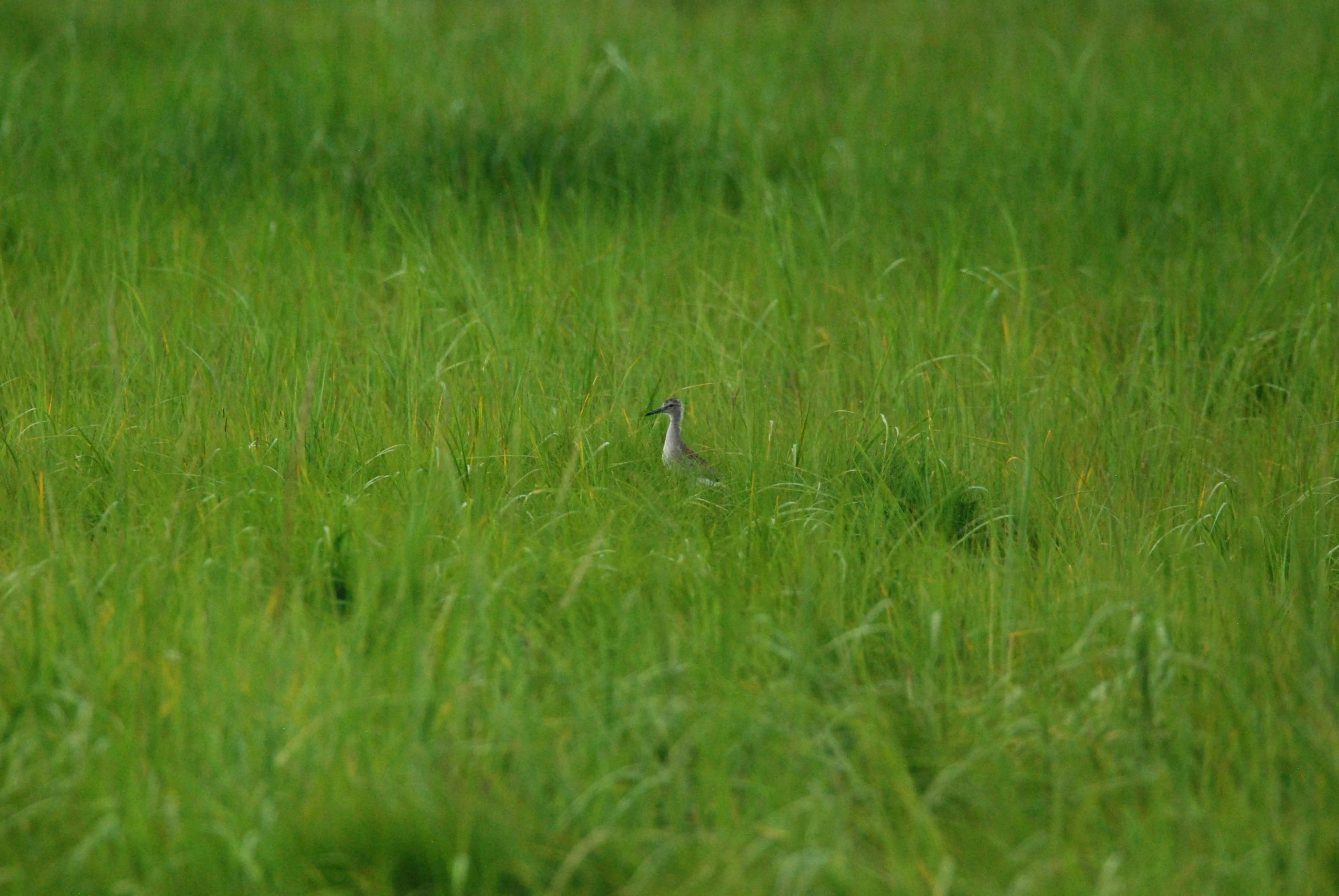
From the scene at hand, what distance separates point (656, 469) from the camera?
11.1ft

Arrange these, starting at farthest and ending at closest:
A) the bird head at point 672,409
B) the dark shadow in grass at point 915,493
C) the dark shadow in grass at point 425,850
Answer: the bird head at point 672,409, the dark shadow in grass at point 915,493, the dark shadow in grass at point 425,850

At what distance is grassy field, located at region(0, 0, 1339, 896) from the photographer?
2.09 m

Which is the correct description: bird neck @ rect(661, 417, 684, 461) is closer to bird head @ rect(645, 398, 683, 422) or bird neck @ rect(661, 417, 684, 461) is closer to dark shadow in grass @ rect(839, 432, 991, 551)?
bird head @ rect(645, 398, 683, 422)

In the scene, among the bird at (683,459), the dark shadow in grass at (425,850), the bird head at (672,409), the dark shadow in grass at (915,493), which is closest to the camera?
the dark shadow in grass at (425,850)

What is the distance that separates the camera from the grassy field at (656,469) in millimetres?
2088

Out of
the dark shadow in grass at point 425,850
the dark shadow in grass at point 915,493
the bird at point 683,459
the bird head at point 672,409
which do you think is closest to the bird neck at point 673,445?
the bird at point 683,459

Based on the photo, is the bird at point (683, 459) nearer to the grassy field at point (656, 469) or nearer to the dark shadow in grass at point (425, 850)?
the grassy field at point (656, 469)

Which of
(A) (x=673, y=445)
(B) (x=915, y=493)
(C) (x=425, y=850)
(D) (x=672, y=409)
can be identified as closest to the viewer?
(C) (x=425, y=850)

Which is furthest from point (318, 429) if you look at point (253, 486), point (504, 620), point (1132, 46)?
point (1132, 46)

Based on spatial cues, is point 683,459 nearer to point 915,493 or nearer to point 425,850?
point 915,493

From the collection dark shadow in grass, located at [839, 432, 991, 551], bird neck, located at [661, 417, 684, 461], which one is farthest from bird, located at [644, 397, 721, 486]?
dark shadow in grass, located at [839, 432, 991, 551]

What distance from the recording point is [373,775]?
205cm

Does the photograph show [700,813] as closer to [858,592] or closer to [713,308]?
[858,592]

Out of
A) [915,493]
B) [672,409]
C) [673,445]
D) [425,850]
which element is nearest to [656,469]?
[673,445]
